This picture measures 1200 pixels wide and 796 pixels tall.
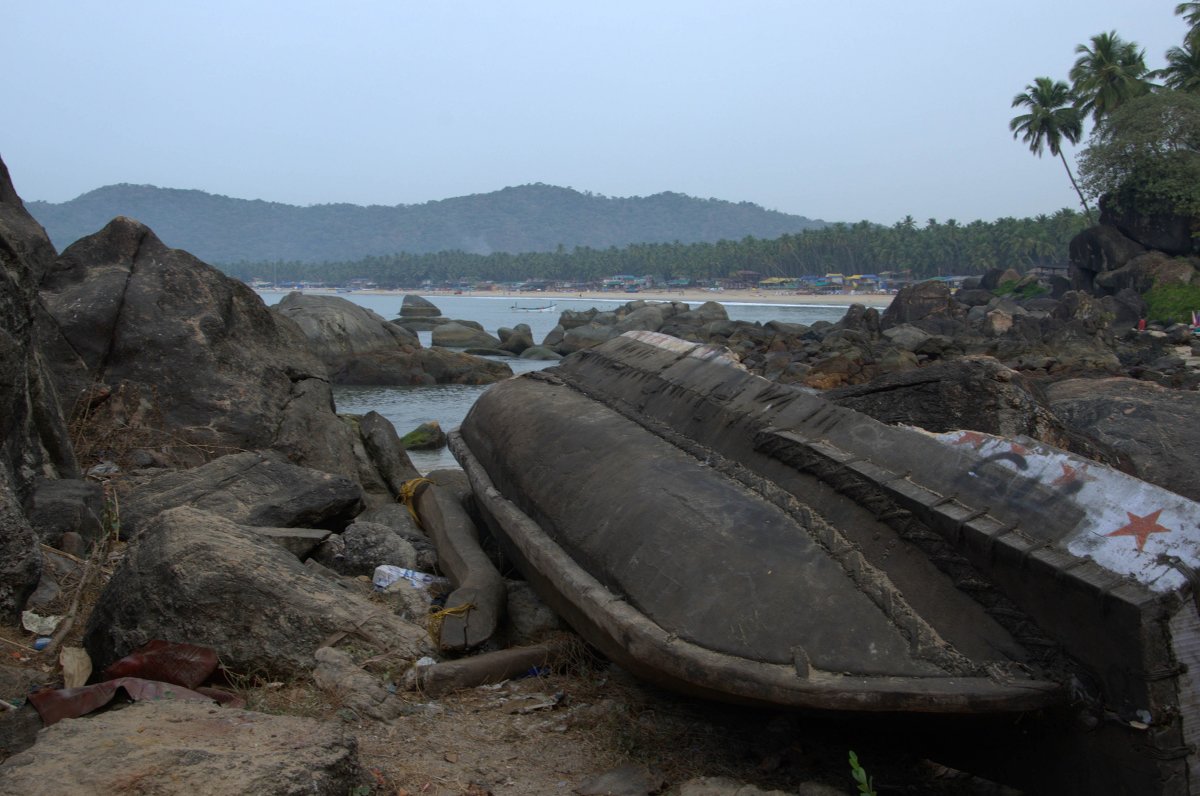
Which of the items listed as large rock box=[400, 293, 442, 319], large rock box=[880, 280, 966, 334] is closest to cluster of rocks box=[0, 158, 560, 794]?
large rock box=[880, 280, 966, 334]

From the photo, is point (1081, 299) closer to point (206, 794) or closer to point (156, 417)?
point (156, 417)

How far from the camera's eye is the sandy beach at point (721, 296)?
84.5 m

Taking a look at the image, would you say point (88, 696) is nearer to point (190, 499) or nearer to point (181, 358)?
point (190, 499)

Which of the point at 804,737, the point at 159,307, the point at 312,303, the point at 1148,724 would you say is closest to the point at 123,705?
the point at 804,737

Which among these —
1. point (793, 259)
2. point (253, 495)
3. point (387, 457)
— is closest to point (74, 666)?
point (253, 495)

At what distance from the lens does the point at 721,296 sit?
104000 mm

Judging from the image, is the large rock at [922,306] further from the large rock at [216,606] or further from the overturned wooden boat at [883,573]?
the large rock at [216,606]

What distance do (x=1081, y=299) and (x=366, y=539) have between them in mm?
27708

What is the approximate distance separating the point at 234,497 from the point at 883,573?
171 inches

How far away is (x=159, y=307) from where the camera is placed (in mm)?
9406

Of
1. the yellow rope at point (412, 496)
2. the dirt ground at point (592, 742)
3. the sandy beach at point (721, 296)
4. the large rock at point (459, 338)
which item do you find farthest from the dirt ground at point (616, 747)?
the sandy beach at point (721, 296)

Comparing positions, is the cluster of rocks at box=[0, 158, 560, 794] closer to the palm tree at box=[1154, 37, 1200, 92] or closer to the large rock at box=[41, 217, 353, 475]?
the large rock at box=[41, 217, 353, 475]

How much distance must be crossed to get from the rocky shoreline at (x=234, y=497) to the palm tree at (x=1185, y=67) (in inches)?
1889

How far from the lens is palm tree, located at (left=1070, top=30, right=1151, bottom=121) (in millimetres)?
49594
